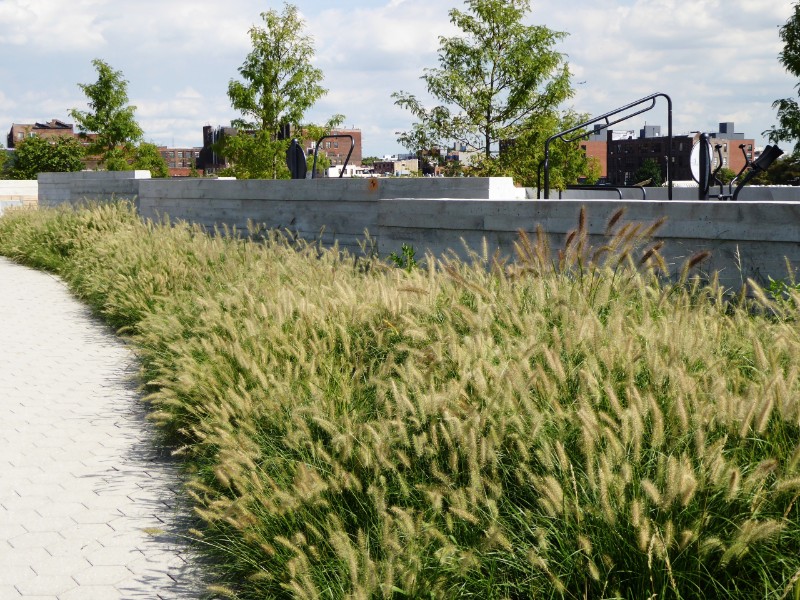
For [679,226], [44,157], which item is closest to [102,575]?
[679,226]

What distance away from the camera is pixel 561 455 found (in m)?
3.17

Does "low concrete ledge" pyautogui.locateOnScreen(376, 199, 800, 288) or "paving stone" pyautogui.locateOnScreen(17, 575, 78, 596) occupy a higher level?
"low concrete ledge" pyautogui.locateOnScreen(376, 199, 800, 288)

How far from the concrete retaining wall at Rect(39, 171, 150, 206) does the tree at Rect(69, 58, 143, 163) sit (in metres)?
13.7

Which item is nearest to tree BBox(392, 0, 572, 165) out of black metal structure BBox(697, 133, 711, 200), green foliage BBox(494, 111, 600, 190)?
green foliage BBox(494, 111, 600, 190)

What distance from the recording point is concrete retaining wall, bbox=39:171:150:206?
72.2 ft

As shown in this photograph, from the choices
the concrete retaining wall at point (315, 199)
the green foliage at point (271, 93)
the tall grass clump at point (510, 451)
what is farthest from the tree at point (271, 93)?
the tall grass clump at point (510, 451)

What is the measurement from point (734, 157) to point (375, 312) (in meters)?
145

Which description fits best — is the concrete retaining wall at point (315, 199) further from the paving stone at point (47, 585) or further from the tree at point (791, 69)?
the tree at point (791, 69)

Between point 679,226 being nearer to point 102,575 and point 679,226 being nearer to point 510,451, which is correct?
point 510,451

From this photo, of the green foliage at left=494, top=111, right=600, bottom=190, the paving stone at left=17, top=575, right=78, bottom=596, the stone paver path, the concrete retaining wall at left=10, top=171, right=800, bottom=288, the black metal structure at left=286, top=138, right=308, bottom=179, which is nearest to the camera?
the paving stone at left=17, top=575, right=78, bottom=596

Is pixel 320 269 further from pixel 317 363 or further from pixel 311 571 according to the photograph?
pixel 311 571

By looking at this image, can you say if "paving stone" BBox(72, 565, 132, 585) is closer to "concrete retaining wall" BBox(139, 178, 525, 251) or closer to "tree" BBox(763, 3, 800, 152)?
"concrete retaining wall" BBox(139, 178, 525, 251)

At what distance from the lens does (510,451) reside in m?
3.76

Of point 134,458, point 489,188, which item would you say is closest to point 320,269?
point 134,458
